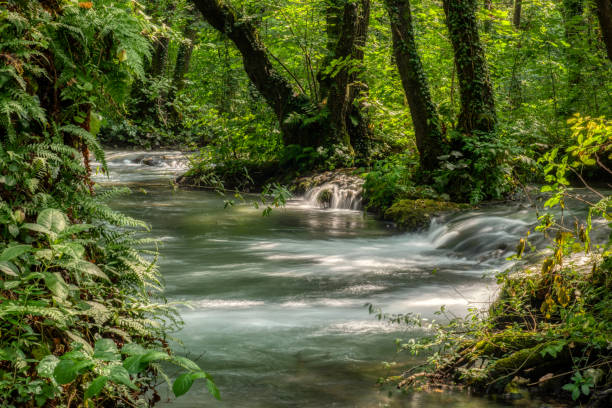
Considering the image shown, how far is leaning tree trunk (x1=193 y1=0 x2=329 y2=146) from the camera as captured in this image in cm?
1409

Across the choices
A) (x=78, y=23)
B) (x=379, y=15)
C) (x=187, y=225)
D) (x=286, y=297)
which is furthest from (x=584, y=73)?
(x=78, y=23)

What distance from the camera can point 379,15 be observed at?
579 inches

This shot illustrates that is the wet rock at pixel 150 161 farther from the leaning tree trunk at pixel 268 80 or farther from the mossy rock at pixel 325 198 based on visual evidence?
the mossy rock at pixel 325 198

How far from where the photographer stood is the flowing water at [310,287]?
4090mm

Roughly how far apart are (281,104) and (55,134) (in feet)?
39.3

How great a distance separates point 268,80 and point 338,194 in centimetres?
382

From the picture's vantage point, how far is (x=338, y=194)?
1298 centimetres

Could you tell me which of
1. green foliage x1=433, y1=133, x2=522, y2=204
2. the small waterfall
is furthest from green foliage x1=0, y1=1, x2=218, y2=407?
the small waterfall

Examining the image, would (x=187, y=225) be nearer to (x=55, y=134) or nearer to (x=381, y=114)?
(x=381, y=114)

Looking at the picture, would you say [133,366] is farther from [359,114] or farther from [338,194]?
[359,114]

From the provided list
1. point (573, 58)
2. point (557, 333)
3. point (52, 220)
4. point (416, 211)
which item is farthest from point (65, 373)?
point (573, 58)

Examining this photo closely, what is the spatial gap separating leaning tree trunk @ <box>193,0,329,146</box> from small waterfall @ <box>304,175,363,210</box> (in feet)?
5.17

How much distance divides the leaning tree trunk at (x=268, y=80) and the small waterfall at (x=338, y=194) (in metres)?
1.58

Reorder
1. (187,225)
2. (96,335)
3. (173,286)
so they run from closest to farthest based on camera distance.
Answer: (96,335)
(173,286)
(187,225)
